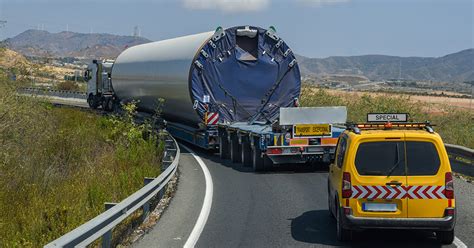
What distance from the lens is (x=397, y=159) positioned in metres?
8.54

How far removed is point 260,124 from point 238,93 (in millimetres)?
2558

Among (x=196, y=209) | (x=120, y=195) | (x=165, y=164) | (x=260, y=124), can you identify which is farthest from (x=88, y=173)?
(x=260, y=124)

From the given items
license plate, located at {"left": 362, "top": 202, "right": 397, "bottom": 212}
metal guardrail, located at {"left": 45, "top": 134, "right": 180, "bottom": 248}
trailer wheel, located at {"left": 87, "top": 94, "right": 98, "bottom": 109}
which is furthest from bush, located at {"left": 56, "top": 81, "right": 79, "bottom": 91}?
license plate, located at {"left": 362, "top": 202, "right": 397, "bottom": 212}

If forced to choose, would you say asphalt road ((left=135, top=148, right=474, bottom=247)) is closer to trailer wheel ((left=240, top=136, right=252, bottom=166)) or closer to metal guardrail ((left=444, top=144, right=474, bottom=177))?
metal guardrail ((left=444, top=144, right=474, bottom=177))

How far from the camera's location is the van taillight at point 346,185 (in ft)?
28.2

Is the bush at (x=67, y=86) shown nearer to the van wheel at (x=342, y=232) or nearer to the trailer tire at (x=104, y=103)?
the trailer tire at (x=104, y=103)

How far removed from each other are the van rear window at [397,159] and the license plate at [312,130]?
26.5 feet

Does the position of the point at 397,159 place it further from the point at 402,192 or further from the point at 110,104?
the point at 110,104

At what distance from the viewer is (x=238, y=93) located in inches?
867

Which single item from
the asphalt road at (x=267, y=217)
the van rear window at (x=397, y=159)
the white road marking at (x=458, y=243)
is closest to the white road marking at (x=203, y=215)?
the asphalt road at (x=267, y=217)

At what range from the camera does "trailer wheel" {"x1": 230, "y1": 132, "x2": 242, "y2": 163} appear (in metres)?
19.3

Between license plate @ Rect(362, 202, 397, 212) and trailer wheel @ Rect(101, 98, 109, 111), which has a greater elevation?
license plate @ Rect(362, 202, 397, 212)

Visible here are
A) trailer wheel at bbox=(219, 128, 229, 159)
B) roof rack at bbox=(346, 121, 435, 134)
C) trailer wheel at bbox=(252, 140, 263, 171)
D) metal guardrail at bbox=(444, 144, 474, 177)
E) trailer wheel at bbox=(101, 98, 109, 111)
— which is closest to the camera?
Answer: roof rack at bbox=(346, 121, 435, 134)

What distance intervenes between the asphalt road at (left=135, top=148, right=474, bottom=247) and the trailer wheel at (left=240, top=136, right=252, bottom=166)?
2087mm
